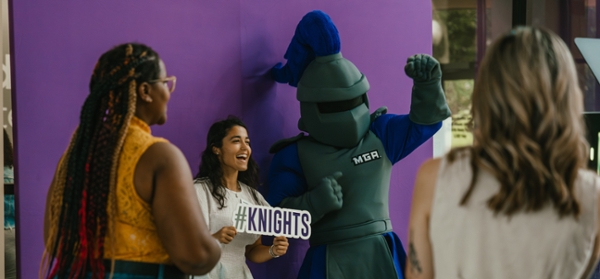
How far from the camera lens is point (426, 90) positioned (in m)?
3.33

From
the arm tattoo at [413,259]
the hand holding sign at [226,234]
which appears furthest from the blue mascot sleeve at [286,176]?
the arm tattoo at [413,259]

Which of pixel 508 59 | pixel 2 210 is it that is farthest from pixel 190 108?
pixel 508 59

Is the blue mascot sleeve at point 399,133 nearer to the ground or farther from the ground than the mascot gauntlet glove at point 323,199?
farther from the ground

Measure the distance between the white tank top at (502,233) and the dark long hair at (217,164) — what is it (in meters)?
1.65

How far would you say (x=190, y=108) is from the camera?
10.9 feet

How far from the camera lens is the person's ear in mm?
2061

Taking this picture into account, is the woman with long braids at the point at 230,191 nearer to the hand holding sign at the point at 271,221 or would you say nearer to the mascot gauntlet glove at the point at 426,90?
the hand holding sign at the point at 271,221

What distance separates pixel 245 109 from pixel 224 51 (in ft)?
0.94

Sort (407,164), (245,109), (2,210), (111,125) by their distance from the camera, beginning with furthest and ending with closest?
(407,164)
(245,109)
(2,210)
(111,125)

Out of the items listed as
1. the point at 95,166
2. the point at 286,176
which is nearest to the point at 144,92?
the point at 95,166

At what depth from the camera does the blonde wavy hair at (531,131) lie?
1566 mm

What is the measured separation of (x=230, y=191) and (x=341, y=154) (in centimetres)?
54

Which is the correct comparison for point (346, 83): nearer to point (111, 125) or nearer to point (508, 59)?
point (111, 125)

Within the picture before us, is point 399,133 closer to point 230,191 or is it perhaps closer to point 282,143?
point 282,143
